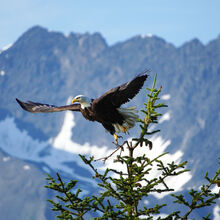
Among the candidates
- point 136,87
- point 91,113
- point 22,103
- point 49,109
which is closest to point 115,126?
point 91,113

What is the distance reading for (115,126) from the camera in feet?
43.6

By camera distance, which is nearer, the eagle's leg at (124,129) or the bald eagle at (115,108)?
the bald eagle at (115,108)

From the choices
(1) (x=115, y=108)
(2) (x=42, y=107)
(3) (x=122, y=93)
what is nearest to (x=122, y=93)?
(3) (x=122, y=93)

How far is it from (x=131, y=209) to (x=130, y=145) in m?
1.43

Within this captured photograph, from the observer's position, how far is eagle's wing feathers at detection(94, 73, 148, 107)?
1166 centimetres

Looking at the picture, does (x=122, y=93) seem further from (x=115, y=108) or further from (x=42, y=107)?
(x=42, y=107)

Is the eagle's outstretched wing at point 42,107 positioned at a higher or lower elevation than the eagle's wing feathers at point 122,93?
higher

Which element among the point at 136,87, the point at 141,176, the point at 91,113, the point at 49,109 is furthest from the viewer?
the point at 49,109

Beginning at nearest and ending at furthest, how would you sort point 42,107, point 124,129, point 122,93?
point 122,93, point 124,129, point 42,107

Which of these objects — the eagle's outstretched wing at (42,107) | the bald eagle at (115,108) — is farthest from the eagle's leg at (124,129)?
the eagle's outstretched wing at (42,107)

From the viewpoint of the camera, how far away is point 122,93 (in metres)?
12.1

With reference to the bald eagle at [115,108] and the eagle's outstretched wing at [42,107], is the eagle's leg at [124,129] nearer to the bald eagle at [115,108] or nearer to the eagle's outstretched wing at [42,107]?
the bald eagle at [115,108]

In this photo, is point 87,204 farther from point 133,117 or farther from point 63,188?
point 133,117

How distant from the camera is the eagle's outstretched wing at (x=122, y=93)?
38.3ft
